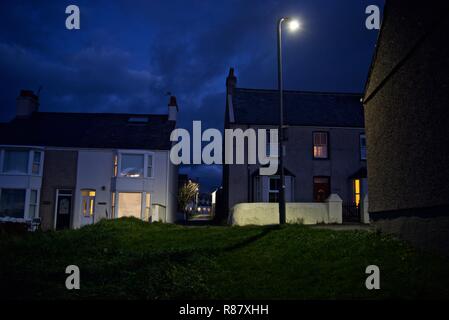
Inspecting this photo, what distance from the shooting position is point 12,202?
2619 centimetres

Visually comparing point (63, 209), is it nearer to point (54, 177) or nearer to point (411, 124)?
point (54, 177)

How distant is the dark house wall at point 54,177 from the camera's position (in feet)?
87.6

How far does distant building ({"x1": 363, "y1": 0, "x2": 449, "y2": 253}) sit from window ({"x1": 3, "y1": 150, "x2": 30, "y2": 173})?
2369 centimetres

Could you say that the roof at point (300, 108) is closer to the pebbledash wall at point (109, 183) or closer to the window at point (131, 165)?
the pebbledash wall at point (109, 183)

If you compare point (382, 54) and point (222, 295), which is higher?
point (382, 54)

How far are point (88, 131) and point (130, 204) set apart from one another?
710 cm

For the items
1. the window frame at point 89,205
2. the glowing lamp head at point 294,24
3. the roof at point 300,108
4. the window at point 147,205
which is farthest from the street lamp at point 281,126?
the window frame at point 89,205

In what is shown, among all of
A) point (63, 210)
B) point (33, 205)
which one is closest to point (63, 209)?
point (63, 210)

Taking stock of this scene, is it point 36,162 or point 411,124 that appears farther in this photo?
point 36,162

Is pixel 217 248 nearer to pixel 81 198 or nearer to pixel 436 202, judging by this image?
pixel 436 202
